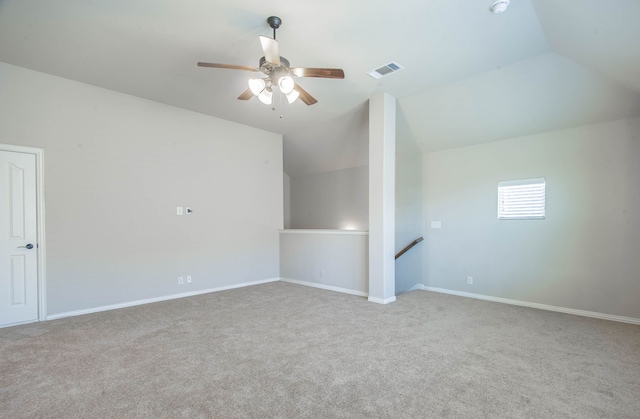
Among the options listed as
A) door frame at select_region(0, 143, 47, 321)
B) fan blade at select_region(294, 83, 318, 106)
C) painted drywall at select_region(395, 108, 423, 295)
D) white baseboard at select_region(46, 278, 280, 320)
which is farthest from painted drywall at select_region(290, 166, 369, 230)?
door frame at select_region(0, 143, 47, 321)

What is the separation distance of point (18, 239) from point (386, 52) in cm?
493

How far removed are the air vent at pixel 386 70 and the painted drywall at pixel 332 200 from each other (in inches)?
109

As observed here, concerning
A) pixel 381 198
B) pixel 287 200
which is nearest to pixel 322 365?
pixel 381 198

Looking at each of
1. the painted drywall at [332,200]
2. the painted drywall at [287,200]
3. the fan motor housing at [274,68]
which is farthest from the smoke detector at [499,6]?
the painted drywall at [287,200]

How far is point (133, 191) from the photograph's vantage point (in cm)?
453

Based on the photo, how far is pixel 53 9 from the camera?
278 centimetres

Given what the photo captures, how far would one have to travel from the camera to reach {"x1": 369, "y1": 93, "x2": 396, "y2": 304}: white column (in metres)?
4.48

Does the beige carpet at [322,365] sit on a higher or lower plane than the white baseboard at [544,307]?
higher

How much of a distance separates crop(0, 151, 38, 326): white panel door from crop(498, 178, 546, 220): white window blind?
21.3 feet

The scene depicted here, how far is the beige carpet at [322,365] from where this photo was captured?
6.68 feet

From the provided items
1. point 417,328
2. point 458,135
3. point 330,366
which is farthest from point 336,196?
point 330,366

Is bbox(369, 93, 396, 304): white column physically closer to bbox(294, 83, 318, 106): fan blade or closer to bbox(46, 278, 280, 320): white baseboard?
bbox(294, 83, 318, 106): fan blade

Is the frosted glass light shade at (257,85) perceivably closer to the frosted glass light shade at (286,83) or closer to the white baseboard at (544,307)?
the frosted glass light shade at (286,83)

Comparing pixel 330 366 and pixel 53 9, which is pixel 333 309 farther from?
pixel 53 9
